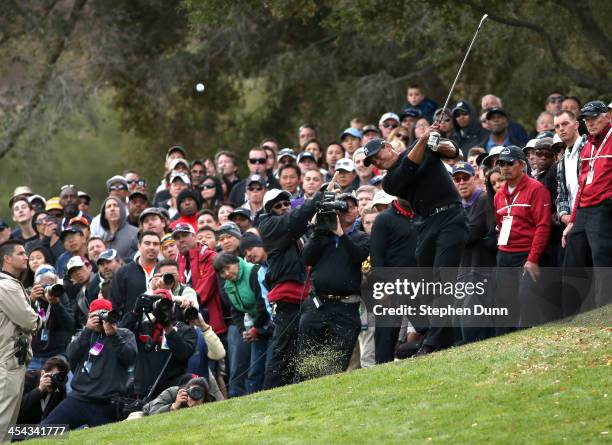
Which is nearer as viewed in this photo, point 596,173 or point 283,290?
point 596,173

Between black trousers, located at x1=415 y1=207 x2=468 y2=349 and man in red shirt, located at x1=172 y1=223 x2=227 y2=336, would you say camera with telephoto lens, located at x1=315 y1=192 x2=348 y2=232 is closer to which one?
black trousers, located at x1=415 y1=207 x2=468 y2=349

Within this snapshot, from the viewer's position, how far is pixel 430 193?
45.6ft

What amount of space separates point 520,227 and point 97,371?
15.9 ft

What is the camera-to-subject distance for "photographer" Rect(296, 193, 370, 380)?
14578mm

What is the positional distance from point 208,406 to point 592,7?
35.0 ft

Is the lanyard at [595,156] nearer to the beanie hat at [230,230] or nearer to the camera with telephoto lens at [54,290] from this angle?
the beanie hat at [230,230]

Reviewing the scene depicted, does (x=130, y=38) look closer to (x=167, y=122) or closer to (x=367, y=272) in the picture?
(x=167, y=122)

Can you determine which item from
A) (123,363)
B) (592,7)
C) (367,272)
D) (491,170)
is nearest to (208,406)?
(123,363)

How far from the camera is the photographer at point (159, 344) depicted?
14898mm

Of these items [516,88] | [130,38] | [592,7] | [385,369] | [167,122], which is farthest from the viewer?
[167,122]

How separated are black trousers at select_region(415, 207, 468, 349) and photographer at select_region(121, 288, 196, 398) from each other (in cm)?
277

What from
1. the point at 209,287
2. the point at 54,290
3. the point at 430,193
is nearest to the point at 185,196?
the point at 209,287

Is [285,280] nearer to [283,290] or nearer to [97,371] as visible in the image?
[283,290]

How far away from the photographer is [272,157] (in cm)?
2191
